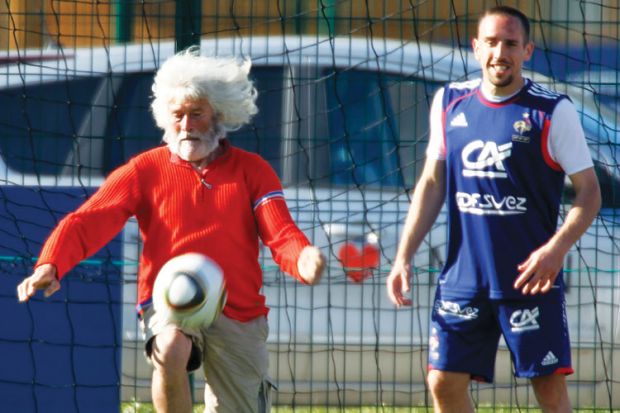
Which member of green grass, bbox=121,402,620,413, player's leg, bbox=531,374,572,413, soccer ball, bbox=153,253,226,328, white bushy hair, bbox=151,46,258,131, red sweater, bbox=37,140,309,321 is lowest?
green grass, bbox=121,402,620,413

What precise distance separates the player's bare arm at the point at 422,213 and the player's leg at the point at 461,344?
6.3 inches

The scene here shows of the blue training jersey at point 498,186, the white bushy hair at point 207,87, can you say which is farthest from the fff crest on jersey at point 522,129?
the white bushy hair at point 207,87

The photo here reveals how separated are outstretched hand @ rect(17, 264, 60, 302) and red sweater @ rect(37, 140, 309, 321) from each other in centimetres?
15

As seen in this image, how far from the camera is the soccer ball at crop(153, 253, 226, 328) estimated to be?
193 inches

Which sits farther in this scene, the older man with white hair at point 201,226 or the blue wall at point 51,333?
the blue wall at point 51,333

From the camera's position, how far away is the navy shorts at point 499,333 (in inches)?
202

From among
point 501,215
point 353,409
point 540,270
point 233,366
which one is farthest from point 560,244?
point 353,409

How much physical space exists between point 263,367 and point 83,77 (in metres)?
2.31

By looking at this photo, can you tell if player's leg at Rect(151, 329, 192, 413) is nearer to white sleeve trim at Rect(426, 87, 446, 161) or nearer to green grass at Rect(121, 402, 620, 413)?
white sleeve trim at Rect(426, 87, 446, 161)

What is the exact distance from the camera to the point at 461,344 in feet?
17.2

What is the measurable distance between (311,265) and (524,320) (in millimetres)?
832

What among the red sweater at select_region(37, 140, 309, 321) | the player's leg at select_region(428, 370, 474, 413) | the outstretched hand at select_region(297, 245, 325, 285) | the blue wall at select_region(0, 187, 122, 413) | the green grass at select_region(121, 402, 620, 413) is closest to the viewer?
the outstretched hand at select_region(297, 245, 325, 285)

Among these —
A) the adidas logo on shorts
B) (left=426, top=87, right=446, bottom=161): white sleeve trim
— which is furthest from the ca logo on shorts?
(left=426, top=87, right=446, bottom=161): white sleeve trim

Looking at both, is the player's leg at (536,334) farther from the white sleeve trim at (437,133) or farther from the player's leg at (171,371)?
the player's leg at (171,371)
